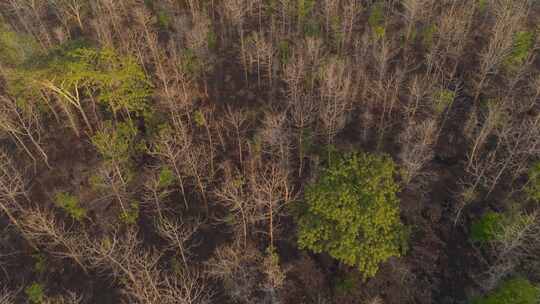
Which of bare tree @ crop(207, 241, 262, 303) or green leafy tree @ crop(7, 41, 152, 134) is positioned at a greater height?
green leafy tree @ crop(7, 41, 152, 134)

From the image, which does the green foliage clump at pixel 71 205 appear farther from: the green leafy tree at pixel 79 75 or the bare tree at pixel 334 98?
the bare tree at pixel 334 98

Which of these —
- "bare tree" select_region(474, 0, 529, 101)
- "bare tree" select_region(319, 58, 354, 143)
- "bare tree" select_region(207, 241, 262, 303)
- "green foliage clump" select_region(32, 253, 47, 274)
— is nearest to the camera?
"bare tree" select_region(207, 241, 262, 303)

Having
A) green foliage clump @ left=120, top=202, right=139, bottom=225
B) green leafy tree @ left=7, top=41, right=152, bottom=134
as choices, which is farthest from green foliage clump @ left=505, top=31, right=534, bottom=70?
green foliage clump @ left=120, top=202, right=139, bottom=225

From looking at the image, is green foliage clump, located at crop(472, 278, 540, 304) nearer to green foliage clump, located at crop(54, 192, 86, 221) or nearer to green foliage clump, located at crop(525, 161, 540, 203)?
green foliage clump, located at crop(525, 161, 540, 203)

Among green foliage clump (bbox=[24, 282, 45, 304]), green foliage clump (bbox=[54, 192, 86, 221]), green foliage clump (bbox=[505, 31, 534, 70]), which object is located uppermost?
green foliage clump (bbox=[505, 31, 534, 70])

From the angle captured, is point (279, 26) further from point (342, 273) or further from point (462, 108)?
point (342, 273)

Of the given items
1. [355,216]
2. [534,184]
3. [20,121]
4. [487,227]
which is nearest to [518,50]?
[534,184]

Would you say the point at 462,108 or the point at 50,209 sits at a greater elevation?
the point at 462,108

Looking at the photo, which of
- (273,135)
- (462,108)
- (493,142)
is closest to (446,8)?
(462,108)
